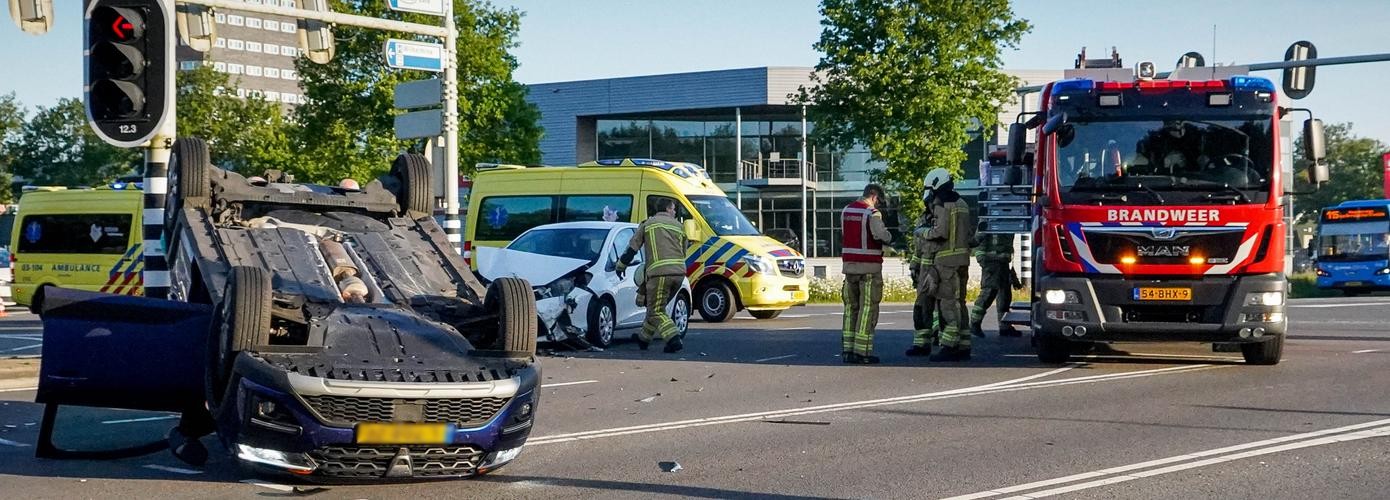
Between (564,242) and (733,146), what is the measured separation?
37.6 metres

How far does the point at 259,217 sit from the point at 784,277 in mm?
11980

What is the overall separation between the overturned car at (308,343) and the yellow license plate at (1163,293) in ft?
20.5

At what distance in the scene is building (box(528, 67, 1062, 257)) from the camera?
5281 centimetres

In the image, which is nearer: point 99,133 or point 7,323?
point 99,133

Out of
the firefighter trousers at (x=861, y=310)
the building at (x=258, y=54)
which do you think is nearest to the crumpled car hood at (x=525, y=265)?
the firefighter trousers at (x=861, y=310)

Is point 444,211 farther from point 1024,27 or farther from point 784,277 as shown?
point 1024,27

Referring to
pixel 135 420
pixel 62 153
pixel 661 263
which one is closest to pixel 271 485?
pixel 135 420

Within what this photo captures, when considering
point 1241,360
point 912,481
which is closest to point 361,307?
point 912,481

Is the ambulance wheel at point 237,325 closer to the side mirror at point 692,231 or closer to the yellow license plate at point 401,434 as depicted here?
the yellow license plate at point 401,434

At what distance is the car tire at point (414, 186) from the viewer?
994 cm

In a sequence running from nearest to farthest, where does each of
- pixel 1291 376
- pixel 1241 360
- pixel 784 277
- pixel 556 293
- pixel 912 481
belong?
1. pixel 912 481
2. pixel 1291 376
3. pixel 1241 360
4. pixel 556 293
5. pixel 784 277

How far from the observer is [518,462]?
25.8 ft

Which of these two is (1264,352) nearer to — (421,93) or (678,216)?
(678,216)

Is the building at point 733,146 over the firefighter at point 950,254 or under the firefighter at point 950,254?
over
